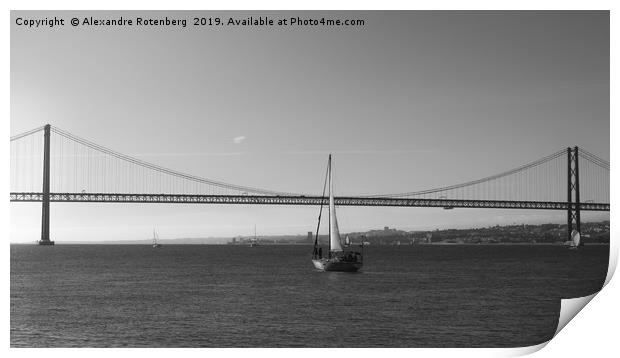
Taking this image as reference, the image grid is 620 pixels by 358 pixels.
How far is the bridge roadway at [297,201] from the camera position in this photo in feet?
149

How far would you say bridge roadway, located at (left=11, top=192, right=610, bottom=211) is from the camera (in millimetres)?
45447

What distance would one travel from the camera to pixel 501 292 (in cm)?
2839

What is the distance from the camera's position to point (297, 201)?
49.9m

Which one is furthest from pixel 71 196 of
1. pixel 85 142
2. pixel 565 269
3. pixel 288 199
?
pixel 565 269

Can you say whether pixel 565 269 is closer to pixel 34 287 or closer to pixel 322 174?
pixel 322 174

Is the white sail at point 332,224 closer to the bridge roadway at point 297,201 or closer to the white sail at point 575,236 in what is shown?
the bridge roadway at point 297,201

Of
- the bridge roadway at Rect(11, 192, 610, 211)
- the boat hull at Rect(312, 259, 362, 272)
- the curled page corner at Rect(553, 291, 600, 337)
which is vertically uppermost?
the bridge roadway at Rect(11, 192, 610, 211)

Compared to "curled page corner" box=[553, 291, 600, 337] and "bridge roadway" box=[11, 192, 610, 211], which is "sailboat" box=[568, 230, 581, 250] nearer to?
"bridge roadway" box=[11, 192, 610, 211]

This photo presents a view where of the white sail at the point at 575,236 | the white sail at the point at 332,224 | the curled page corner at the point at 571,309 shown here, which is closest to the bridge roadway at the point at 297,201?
the white sail at the point at 575,236

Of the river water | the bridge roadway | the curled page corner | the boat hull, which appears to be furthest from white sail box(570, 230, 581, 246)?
the curled page corner

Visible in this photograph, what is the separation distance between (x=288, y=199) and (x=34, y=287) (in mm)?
23147

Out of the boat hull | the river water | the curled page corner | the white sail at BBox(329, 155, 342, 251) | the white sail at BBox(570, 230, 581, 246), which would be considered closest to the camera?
the curled page corner

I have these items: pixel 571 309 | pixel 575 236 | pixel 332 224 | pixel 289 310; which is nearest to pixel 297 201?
pixel 332 224

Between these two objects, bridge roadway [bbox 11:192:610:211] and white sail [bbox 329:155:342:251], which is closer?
white sail [bbox 329:155:342:251]
